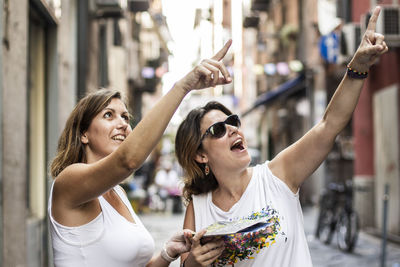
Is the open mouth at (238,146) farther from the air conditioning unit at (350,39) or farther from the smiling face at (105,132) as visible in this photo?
the air conditioning unit at (350,39)

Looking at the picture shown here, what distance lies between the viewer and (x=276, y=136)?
33250 mm

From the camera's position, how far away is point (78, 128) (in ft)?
10.1

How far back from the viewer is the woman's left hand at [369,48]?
2.74 m

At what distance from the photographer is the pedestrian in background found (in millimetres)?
2467

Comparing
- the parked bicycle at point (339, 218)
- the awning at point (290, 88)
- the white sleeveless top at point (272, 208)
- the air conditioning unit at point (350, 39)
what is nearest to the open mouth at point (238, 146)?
the white sleeveless top at point (272, 208)

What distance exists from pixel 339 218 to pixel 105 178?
975cm

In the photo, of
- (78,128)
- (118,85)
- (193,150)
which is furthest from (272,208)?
(118,85)

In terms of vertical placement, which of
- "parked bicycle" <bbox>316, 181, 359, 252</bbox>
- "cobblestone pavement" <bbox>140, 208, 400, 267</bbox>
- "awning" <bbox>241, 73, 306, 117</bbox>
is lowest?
"cobblestone pavement" <bbox>140, 208, 400, 267</bbox>

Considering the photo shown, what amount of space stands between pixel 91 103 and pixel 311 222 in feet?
47.1

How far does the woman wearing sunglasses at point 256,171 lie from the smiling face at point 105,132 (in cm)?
44

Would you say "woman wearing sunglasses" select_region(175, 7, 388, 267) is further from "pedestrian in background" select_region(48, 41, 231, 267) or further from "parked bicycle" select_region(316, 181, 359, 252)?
"parked bicycle" select_region(316, 181, 359, 252)

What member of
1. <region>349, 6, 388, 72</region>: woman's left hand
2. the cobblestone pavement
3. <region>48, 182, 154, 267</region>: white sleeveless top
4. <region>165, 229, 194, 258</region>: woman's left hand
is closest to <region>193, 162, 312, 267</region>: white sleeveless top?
<region>165, 229, 194, 258</region>: woman's left hand

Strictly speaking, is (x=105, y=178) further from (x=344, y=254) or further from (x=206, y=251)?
(x=344, y=254)

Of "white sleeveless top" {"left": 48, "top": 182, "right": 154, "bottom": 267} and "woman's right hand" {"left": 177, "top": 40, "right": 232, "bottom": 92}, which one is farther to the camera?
"white sleeveless top" {"left": 48, "top": 182, "right": 154, "bottom": 267}
